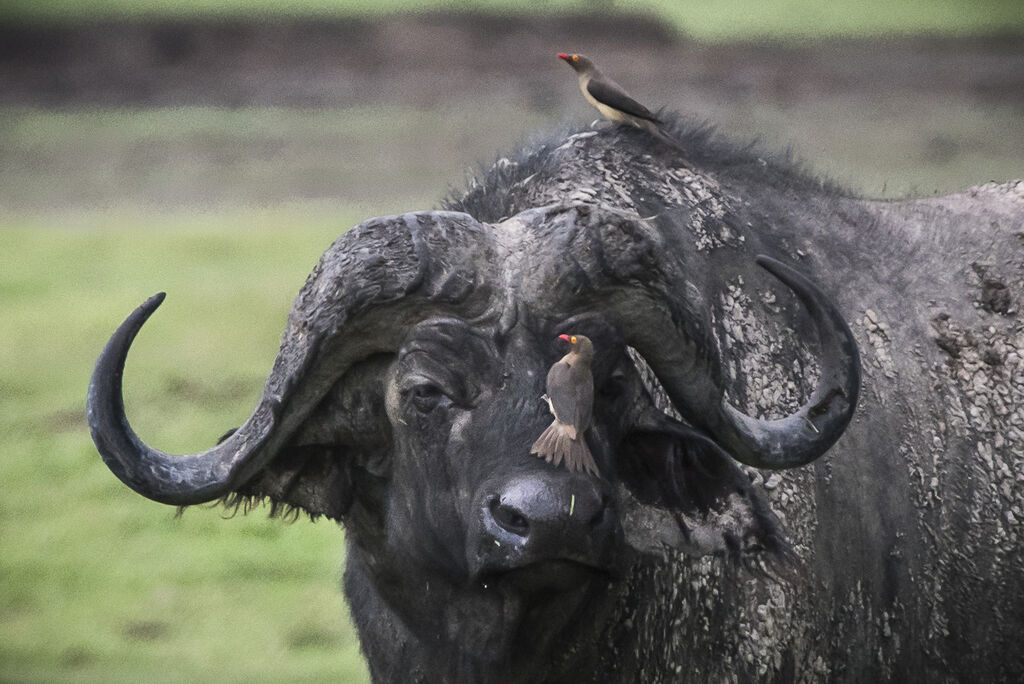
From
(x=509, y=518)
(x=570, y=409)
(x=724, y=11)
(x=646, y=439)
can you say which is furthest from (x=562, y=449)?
(x=724, y=11)

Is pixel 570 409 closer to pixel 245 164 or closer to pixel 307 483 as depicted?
pixel 307 483

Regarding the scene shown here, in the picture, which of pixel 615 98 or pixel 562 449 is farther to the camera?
pixel 615 98

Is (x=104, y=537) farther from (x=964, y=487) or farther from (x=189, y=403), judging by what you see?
(x=964, y=487)

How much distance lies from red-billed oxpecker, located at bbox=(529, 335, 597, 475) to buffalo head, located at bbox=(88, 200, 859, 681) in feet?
0.21

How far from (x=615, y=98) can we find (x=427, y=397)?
1.70 metres

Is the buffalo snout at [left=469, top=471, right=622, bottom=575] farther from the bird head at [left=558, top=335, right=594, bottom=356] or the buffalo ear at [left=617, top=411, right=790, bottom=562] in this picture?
the buffalo ear at [left=617, top=411, right=790, bottom=562]

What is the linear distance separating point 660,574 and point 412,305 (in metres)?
1.29

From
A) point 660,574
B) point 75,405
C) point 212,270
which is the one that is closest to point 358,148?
point 212,270

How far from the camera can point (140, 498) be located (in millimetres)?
13711

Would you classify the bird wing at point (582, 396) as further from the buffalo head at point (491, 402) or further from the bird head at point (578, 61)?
the bird head at point (578, 61)

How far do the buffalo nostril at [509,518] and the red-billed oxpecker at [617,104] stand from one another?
2052mm

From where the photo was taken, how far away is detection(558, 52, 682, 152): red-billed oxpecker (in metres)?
5.75

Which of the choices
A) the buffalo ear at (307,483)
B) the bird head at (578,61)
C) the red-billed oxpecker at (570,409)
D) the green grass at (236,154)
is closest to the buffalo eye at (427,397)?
the red-billed oxpecker at (570,409)

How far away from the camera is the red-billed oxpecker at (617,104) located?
5754mm
